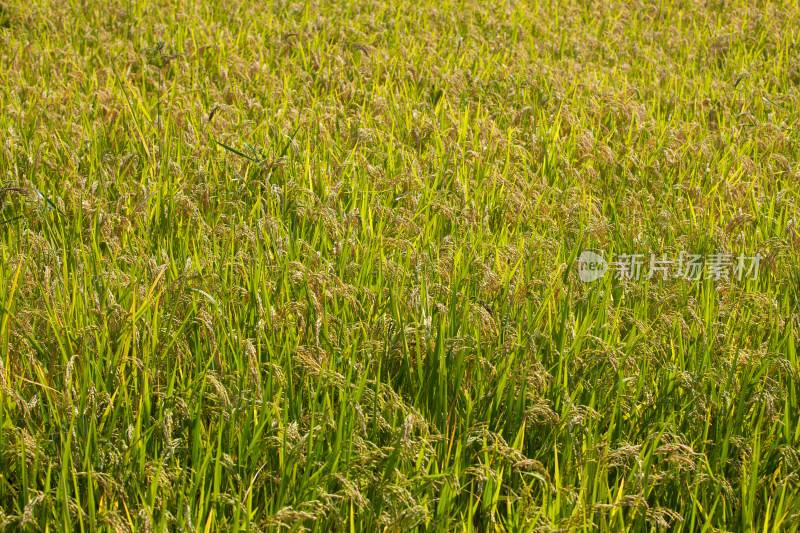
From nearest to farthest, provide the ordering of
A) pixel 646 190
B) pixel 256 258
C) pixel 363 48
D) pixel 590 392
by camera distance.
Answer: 1. pixel 590 392
2. pixel 256 258
3. pixel 646 190
4. pixel 363 48

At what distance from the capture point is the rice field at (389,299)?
191 cm


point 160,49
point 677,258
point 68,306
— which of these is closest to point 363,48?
point 160,49

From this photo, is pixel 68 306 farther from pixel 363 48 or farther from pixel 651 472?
pixel 363 48

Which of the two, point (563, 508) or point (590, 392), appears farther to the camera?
point (590, 392)

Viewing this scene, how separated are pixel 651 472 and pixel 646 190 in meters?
2.00

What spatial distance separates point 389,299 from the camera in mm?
2645

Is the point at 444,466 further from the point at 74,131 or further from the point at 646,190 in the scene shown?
the point at 74,131

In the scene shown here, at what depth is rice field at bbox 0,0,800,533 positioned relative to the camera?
1.91m

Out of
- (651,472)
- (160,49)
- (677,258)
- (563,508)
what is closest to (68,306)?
(563,508)

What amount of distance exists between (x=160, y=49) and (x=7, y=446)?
13.1 feet

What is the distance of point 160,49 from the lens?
5.36 meters

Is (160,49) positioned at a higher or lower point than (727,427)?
higher

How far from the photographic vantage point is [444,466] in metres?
2.06

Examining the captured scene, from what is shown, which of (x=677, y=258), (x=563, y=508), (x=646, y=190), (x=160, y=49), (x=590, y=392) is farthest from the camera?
(x=160, y=49)
